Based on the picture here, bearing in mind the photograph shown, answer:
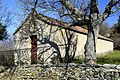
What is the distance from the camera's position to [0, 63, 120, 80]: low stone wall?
39.4ft

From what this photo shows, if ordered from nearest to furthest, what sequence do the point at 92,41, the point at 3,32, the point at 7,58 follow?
1. the point at 92,41
2. the point at 7,58
3. the point at 3,32

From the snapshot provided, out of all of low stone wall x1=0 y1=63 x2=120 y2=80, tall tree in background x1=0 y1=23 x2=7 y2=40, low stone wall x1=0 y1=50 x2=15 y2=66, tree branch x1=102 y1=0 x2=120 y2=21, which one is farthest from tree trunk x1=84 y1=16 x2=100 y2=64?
tall tree in background x1=0 y1=23 x2=7 y2=40

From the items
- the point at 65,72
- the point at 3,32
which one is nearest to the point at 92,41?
the point at 65,72

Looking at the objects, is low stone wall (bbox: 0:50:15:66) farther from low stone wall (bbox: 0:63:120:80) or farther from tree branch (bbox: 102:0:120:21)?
tree branch (bbox: 102:0:120:21)

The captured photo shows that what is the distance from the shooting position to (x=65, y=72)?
13.7 meters

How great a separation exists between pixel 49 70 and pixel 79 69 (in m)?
2.24

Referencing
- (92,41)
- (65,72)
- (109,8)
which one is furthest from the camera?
(92,41)

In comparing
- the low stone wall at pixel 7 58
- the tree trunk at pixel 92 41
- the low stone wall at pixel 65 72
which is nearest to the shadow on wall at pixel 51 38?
the low stone wall at pixel 7 58

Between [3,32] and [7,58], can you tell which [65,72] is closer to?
[7,58]

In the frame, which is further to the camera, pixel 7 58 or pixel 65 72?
pixel 7 58

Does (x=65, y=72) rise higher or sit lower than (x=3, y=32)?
lower

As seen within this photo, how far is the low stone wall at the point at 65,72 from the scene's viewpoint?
39.4 feet

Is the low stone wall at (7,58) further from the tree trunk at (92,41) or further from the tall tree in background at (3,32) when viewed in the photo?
the tall tree in background at (3,32)

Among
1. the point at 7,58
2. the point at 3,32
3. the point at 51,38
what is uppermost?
the point at 3,32
